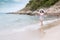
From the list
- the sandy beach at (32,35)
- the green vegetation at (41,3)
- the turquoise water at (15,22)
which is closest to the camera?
the sandy beach at (32,35)

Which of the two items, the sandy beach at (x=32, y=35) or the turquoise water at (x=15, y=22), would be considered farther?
the turquoise water at (x=15, y=22)

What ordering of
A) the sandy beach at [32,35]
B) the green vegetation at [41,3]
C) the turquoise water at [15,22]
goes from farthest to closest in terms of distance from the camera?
1. the green vegetation at [41,3]
2. the turquoise water at [15,22]
3. the sandy beach at [32,35]

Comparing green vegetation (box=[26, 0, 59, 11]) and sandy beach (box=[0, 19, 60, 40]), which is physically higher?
sandy beach (box=[0, 19, 60, 40])

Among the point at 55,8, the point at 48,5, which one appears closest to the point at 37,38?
the point at 55,8

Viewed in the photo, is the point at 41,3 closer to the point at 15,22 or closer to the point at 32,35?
the point at 15,22

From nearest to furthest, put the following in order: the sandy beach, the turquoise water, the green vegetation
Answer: the sandy beach, the turquoise water, the green vegetation

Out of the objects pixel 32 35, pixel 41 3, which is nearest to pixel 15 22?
pixel 32 35

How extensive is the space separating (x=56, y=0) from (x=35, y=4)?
9.61 meters

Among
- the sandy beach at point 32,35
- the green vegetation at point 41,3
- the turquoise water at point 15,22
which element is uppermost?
the sandy beach at point 32,35

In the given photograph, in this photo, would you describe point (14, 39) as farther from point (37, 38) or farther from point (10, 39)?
point (37, 38)

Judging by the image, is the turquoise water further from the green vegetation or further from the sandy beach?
the green vegetation

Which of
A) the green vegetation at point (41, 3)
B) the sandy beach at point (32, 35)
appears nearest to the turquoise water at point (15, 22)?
the sandy beach at point (32, 35)

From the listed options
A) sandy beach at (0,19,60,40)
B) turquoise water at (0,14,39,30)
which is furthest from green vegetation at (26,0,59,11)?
sandy beach at (0,19,60,40)

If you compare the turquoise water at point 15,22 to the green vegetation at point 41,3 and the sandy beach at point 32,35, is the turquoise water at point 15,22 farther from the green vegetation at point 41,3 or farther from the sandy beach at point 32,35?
the green vegetation at point 41,3
